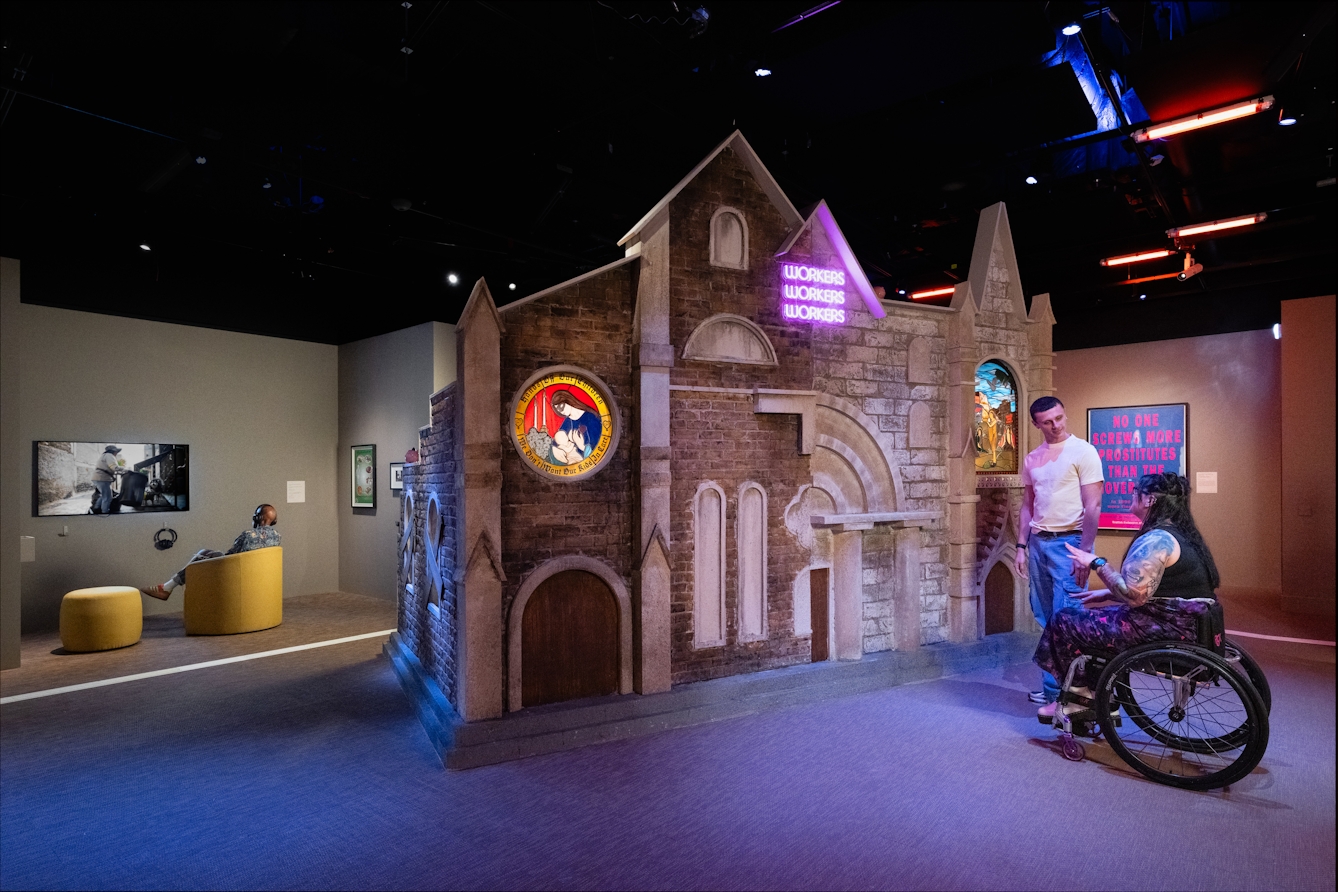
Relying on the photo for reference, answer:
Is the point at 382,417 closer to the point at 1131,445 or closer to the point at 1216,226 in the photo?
the point at 1216,226

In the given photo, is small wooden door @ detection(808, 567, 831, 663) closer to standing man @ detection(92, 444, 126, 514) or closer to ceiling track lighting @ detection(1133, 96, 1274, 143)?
ceiling track lighting @ detection(1133, 96, 1274, 143)

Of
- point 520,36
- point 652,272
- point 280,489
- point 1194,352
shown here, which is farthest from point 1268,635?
point 280,489

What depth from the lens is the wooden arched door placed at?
579 centimetres

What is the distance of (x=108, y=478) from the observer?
1012 centimetres

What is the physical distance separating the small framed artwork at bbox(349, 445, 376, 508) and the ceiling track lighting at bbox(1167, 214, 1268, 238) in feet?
38.8

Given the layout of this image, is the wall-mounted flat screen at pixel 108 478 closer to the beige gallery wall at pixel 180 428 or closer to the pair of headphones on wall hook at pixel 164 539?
the beige gallery wall at pixel 180 428

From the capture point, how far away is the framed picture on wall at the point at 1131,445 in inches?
464

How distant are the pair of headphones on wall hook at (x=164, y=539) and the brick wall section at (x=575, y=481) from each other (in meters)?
7.97

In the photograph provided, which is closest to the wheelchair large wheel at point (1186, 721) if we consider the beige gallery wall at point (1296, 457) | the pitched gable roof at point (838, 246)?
the pitched gable roof at point (838, 246)

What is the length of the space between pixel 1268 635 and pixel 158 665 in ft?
40.4

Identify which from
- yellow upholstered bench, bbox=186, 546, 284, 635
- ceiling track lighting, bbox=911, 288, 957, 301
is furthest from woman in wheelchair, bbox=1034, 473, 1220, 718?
yellow upholstered bench, bbox=186, 546, 284, 635

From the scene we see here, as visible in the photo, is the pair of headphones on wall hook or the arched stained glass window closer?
the arched stained glass window

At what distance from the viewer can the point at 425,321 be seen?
36.7 ft

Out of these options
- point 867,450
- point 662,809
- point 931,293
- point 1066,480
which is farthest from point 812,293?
point 931,293
